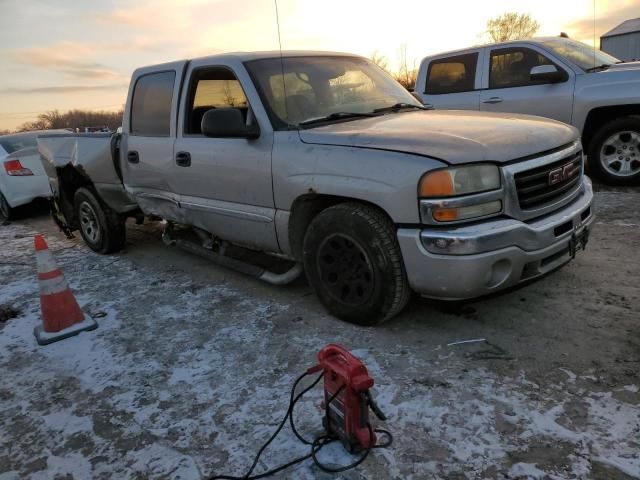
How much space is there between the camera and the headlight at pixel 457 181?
2.69 m

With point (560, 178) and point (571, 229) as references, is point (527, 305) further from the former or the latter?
point (560, 178)

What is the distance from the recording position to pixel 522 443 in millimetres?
2174

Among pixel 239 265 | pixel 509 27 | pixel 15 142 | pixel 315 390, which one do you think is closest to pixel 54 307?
pixel 239 265

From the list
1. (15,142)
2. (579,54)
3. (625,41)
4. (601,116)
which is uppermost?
(625,41)

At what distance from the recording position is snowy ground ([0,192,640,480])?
86.0 inches

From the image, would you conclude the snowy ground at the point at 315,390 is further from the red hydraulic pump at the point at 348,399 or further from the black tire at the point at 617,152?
the black tire at the point at 617,152

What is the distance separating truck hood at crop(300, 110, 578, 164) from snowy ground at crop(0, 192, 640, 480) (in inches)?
43.3

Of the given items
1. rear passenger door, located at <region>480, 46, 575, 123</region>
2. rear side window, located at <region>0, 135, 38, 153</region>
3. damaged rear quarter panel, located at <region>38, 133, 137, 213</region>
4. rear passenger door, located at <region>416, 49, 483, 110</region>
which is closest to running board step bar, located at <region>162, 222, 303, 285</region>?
damaged rear quarter panel, located at <region>38, 133, 137, 213</region>

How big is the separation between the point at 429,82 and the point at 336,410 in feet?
21.1

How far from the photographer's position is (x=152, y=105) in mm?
4621

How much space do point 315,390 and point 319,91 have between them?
2.18m

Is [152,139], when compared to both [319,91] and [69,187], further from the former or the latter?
[69,187]

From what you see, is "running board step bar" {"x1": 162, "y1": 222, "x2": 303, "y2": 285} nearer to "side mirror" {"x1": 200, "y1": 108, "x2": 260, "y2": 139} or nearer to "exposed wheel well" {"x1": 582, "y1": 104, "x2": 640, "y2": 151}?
"side mirror" {"x1": 200, "y1": 108, "x2": 260, "y2": 139}

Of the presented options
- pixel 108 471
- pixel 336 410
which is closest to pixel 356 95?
pixel 336 410
